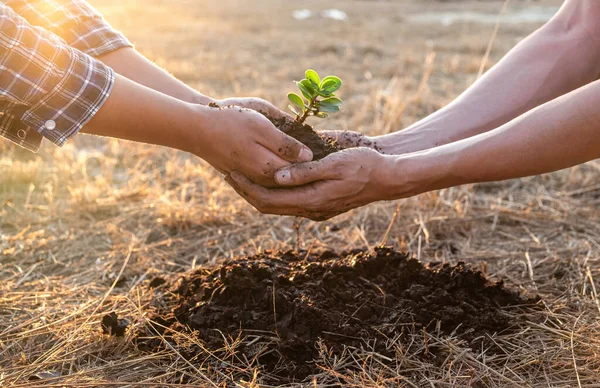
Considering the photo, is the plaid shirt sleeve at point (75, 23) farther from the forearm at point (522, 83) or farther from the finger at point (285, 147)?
the forearm at point (522, 83)

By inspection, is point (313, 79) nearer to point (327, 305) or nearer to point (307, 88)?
point (307, 88)

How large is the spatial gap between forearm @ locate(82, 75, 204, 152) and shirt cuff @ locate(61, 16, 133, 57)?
59 centimetres

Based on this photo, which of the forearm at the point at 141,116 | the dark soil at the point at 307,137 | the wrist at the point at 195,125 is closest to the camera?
the forearm at the point at 141,116

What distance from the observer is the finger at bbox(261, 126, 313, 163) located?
1.96 m

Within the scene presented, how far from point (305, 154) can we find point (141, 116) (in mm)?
583

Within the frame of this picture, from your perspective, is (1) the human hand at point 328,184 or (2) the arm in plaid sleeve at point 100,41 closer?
(1) the human hand at point 328,184

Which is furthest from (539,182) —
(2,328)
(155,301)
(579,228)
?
(2,328)

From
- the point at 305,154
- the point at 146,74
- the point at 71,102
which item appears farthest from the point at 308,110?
the point at 71,102

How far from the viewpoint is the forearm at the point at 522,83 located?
234 centimetres

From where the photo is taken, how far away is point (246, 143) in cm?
196

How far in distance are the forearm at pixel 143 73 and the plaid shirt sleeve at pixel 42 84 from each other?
59 cm

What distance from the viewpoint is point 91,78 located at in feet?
5.67

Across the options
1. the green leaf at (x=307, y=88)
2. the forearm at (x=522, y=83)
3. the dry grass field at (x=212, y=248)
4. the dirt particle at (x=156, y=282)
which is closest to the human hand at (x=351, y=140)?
the forearm at (x=522, y=83)

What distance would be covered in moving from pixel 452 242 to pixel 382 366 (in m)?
1.18
